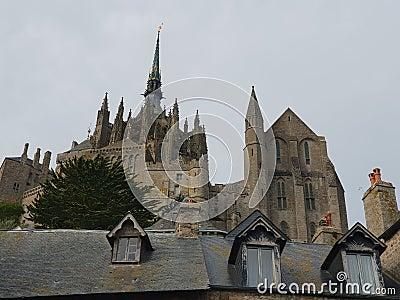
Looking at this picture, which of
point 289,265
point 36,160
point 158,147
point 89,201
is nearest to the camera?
point 289,265


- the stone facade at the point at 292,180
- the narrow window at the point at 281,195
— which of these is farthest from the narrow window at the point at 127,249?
the narrow window at the point at 281,195

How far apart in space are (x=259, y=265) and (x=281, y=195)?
38.3 metres

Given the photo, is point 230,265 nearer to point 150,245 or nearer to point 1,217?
point 150,245

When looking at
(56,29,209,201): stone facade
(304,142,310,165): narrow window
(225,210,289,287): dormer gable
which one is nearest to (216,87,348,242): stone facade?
(304,142,310,165): narrow window

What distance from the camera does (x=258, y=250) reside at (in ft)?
43.4

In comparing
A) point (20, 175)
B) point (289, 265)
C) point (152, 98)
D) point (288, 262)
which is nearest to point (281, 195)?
point (288, 262)

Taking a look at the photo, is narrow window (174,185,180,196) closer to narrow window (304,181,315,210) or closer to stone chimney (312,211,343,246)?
narrow window (304,181,315,210)

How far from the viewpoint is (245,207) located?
50.1m

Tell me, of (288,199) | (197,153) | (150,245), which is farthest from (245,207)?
(150,245)

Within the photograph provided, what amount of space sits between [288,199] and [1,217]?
3254 cm

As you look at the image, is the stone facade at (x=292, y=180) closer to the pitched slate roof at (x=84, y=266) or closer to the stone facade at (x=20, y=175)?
the pitched slate roof at (x=84, y=266)

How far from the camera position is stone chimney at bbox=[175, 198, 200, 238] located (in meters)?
15.8

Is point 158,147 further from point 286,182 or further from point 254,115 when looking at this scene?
point 286,182

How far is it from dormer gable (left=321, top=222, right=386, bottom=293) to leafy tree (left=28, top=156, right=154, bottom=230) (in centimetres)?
1504
